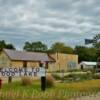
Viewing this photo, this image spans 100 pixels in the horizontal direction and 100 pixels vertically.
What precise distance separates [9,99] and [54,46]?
414 feet

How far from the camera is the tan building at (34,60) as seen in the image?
7312 centimetres

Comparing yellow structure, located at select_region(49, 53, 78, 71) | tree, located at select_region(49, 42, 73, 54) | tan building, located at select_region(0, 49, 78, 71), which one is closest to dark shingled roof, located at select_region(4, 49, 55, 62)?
tan building, located at select_region(0, 49, 78, 71)

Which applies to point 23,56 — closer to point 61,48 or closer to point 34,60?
point 34,60

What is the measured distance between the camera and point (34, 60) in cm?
7994

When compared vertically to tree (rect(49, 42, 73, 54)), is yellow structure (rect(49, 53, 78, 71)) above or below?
below

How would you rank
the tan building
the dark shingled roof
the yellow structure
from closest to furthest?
the tan building
the dark shingled roof
the yellow structure

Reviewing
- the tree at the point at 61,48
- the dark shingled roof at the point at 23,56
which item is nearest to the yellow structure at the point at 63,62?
the dark shingled roof at the point at 23,56

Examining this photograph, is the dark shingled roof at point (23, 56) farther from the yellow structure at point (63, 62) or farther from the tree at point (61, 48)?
the tree at point (61, 48)

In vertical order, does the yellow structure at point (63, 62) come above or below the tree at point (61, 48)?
below

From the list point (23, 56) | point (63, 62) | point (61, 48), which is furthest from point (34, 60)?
point (61, 48)

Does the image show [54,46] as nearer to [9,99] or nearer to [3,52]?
[3,52]

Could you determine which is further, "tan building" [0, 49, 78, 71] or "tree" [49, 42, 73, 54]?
Answer: "tree" [49, 42, 73, 54]

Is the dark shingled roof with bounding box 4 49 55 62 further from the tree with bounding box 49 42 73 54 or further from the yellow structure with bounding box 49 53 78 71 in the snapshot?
the tree with bounding box 49 42 73 54

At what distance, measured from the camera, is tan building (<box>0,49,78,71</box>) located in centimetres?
7312
